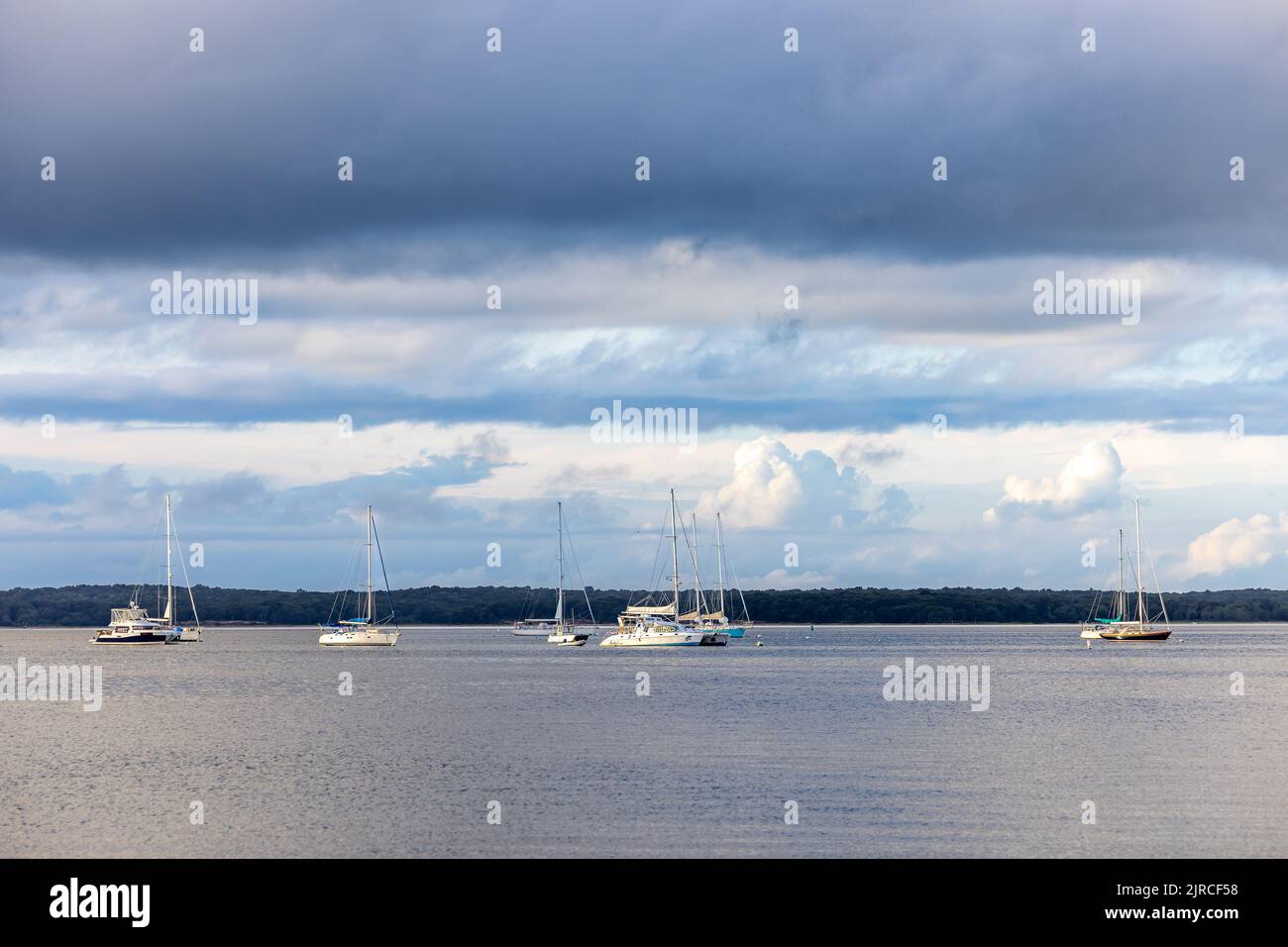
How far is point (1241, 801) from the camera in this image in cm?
5438

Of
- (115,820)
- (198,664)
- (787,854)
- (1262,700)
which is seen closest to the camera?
(787,854)

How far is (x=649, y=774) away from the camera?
63781 millimetres

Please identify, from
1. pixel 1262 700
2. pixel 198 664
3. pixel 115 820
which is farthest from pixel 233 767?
pixel 198 664

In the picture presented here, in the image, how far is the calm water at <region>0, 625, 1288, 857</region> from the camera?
156 ft
